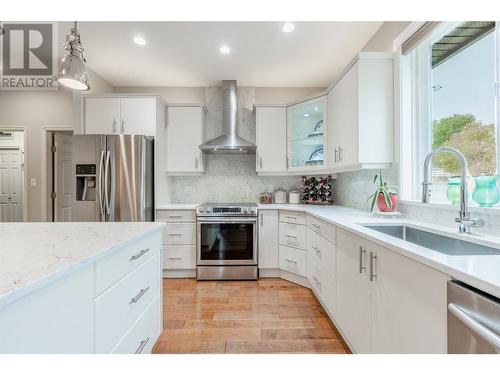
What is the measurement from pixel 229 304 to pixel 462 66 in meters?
2.63

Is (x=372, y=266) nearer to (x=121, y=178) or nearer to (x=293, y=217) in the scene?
(x=293, y=217)

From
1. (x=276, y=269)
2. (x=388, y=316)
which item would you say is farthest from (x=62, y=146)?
(x=388, y=316)

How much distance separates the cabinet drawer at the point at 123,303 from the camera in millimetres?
986

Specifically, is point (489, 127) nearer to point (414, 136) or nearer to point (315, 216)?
point (414, 136)

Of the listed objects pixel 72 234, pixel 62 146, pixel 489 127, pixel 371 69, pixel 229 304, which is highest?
pixel 371 69

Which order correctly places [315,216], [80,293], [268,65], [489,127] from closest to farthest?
[80,293] → [489,127] → [315,216] → [268,65]

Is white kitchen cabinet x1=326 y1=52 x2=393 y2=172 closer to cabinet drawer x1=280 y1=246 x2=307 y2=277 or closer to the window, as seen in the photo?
the window

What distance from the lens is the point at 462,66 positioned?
1.63 m

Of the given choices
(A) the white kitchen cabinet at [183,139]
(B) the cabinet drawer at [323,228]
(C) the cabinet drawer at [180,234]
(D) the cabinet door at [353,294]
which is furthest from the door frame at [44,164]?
(D) the cabinet door at [353,294]

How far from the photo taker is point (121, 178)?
2.82m

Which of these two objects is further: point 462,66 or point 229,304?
point 229,304

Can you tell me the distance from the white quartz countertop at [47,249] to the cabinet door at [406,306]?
121 cm

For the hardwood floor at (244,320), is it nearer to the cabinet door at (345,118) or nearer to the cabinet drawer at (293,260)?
the cabinet drawer at (293,260)

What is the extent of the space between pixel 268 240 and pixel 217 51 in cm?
230
